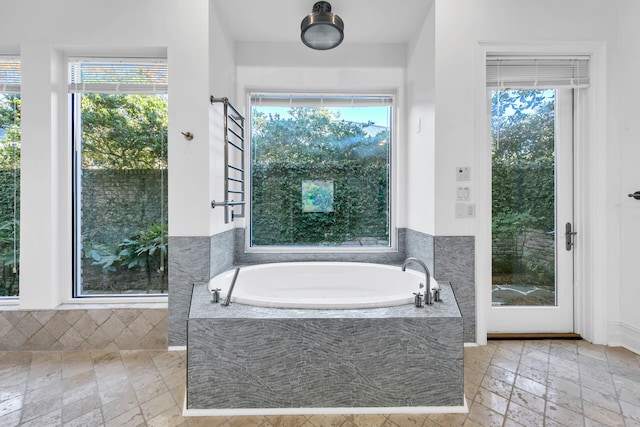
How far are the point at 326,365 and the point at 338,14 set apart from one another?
2.38m

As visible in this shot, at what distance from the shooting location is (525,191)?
236cm

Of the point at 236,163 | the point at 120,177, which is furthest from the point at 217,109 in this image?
the point at 120,177

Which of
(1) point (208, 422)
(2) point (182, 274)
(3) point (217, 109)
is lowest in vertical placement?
(1) point (208, 422)

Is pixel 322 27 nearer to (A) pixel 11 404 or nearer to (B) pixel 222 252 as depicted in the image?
(B) pixel 222 252

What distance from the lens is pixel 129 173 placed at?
2354 millimetres

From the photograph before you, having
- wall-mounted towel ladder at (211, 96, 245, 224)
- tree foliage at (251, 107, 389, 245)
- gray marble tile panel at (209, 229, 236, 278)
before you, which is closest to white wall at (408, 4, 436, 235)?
tree foliage at (251, 107, 389, 245)

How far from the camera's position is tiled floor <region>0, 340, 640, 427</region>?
1.48 m

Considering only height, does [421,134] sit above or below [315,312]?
above

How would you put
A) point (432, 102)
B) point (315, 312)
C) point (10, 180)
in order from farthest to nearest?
point (10, 180), point (432, 102), point (315, 312)

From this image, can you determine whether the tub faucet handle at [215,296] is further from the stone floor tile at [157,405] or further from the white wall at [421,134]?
the white wall at [421,134]

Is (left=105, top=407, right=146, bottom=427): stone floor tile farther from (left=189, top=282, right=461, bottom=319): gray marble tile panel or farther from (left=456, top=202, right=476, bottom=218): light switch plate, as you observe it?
(left=456, top=202, right=476, bottom=218): light switch plate

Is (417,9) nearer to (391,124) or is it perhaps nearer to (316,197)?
(391,124)

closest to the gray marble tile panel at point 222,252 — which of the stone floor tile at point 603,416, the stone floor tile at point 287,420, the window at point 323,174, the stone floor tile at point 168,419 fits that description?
the window at point 323,174

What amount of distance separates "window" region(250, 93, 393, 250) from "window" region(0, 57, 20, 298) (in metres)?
1.70
